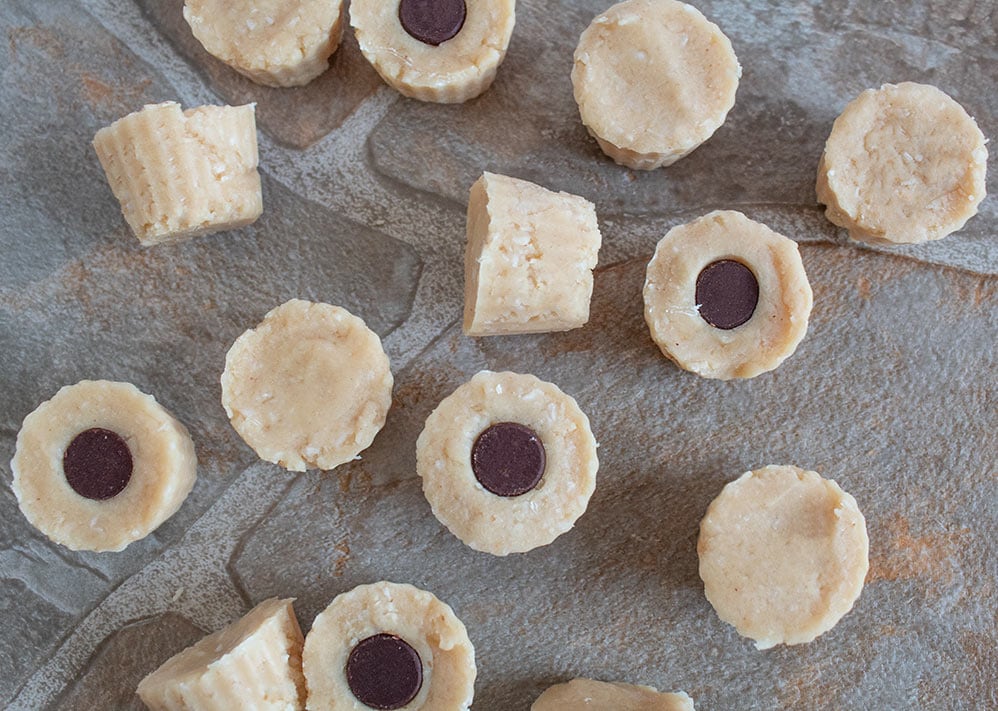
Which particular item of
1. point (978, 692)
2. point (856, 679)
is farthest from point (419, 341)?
point (978, 692)

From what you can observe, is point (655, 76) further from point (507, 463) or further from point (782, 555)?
point (782, 555)

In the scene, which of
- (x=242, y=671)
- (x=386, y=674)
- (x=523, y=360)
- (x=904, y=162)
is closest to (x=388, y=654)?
(x=386, y=674)

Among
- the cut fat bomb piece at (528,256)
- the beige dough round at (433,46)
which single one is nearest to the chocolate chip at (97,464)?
the cut fat bomb piece at (528,256)

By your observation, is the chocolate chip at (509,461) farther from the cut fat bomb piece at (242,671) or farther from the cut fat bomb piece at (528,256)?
the cut fat bomb piece at (242,671)

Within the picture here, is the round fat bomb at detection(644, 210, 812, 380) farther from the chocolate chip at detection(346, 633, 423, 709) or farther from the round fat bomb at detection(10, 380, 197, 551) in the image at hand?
the round fat bomb at detection(10, 380, 197, 551)

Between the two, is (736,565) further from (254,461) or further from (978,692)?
(254,461)
